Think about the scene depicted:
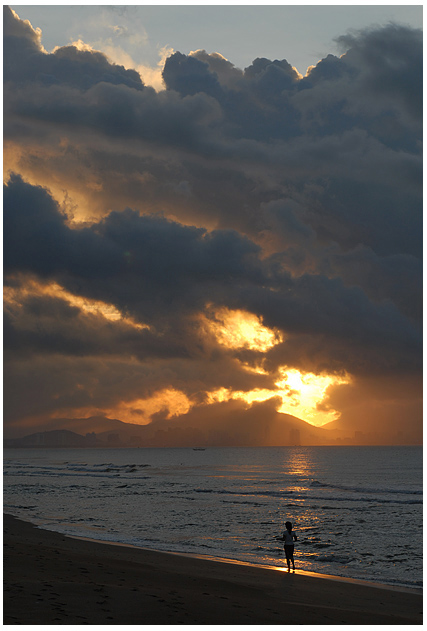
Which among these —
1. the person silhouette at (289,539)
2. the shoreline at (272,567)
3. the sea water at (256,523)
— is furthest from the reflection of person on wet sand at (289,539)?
the sea water at (256,523)

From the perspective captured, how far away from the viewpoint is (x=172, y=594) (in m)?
15.5

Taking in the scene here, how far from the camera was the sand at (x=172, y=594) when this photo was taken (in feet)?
41.4

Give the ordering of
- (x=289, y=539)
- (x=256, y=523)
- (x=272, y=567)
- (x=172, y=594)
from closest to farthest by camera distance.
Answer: (x=172, y=594)
(x=289, y=539)
(x=272, y=567)
(x=256, y=523)

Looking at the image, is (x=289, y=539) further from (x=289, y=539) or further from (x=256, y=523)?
(x=256, y=523)

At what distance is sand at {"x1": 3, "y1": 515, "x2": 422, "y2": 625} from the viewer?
41.4 ft

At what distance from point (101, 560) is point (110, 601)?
8.23 meters

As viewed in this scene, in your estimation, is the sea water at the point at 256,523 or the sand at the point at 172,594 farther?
the sea water at the point at 256,523

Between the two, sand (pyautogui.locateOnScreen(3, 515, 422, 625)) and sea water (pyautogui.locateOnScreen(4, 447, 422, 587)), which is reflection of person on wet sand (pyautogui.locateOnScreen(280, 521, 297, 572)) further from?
sea water (pyautogui.locateOnScreen(4, 447, 422, 587))

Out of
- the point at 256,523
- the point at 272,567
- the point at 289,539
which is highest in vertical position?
the point at 289,539

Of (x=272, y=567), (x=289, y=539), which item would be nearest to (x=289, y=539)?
(x=289, y=539)

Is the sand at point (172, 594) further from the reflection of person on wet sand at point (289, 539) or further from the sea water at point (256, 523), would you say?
the sea water at point (256, 523)

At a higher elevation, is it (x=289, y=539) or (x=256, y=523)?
(x=289, y=539)

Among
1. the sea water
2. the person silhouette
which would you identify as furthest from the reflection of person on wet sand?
the sea water

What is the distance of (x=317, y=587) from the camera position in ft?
61.0
